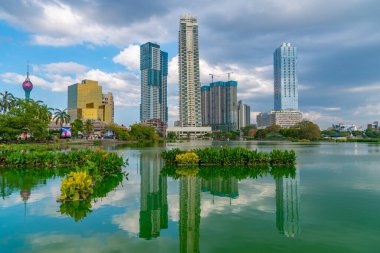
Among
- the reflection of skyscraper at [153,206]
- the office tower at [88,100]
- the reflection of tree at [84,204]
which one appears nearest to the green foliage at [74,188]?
the reflection of tree at [84,204]

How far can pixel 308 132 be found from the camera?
11025cm

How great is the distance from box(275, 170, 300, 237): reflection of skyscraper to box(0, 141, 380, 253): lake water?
31mm

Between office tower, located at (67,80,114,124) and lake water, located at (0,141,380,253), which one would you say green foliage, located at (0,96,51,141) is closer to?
lake water, located at (0,141,380,253)

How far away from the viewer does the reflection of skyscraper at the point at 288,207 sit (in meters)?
9.35

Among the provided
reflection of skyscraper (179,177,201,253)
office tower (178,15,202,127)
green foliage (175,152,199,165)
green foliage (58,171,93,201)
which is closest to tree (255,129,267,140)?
office tower (178,15,202,127)

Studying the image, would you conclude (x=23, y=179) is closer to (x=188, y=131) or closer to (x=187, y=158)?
(x=187, y=158)

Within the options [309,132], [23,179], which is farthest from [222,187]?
[309,132]

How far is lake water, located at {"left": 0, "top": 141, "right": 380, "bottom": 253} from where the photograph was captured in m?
8.10

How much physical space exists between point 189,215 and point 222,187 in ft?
17.8

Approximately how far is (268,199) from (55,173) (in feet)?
47.3

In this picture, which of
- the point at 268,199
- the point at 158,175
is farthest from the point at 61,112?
the point at 268,199

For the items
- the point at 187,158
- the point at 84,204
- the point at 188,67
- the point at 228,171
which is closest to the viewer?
the point at 84,204

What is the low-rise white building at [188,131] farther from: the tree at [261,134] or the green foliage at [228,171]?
the green foliage at [228,171]

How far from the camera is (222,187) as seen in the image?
16016mm
